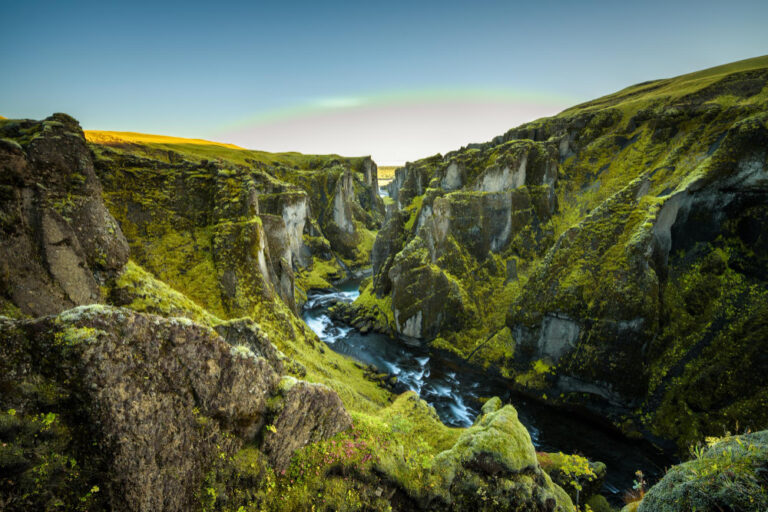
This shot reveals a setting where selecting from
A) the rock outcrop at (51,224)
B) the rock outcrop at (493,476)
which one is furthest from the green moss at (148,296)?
the rock outcrop at (493,476)

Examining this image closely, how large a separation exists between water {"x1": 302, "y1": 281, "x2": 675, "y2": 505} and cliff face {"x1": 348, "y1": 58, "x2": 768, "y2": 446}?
186 centimetres

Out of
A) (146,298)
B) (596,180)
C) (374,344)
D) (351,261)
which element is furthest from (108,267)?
(351,261)

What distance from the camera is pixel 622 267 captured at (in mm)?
26469

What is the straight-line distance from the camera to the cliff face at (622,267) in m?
23.8

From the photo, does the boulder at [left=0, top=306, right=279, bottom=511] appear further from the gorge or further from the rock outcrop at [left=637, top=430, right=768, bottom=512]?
the rock outcrop at [left=637, top=430, right=768, bottom=512]

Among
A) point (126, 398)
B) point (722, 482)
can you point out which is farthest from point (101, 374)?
point (722, 482)

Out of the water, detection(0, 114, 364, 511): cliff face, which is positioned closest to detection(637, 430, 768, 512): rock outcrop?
detection(0, 114, 364, 511): cliff face

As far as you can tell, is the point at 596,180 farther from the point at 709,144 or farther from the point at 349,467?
the point at 349,467

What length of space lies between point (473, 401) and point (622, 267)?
1853 cm

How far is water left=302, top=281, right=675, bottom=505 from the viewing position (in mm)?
22469

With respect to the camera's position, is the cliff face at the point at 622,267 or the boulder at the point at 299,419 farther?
the cliff face at the point at 622,267

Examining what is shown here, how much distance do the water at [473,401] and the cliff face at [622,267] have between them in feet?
6.10

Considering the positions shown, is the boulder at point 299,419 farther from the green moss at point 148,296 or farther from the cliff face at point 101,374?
the green moss at point 148,296

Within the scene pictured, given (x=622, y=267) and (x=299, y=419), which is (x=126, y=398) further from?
(x=622, y=267)
